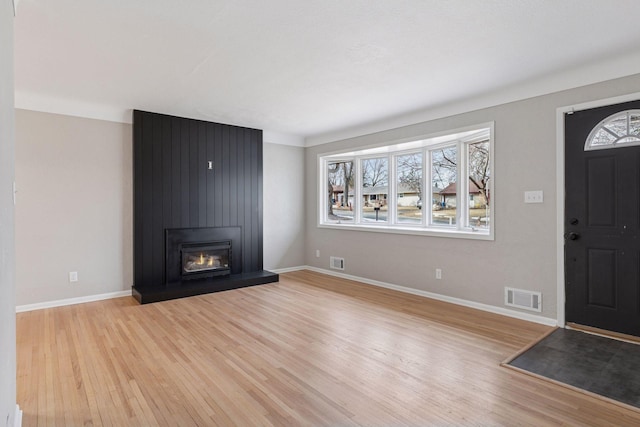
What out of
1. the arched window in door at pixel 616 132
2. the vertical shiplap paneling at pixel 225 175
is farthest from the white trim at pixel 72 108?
the arched window in door at pixel 616 132

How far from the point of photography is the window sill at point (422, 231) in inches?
162

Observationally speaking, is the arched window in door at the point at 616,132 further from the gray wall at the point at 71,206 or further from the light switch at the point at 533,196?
the gray wall at the point at 71,206

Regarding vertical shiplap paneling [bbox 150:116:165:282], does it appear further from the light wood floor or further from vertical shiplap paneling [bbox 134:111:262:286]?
the light wood floor

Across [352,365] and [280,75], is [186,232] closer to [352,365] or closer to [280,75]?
[280,75]

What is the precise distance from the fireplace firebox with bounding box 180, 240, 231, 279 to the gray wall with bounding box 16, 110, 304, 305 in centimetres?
74

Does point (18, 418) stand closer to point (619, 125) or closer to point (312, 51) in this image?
point (312, 51)

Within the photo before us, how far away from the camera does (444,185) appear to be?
478 centimetres

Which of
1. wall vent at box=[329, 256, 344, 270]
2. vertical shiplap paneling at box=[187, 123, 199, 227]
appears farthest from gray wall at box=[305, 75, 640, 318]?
vertical shiplap paneling at box=[187, 123, 199, 227]

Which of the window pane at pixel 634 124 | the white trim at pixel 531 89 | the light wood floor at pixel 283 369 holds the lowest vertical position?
the light wood floor at pixel 283 369

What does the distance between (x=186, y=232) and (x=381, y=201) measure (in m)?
3.08

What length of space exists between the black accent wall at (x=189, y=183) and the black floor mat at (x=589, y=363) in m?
4.17

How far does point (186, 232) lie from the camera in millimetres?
5078

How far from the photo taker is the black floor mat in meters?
2.30

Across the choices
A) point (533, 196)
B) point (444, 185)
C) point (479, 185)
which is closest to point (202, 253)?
point (444, 185)
